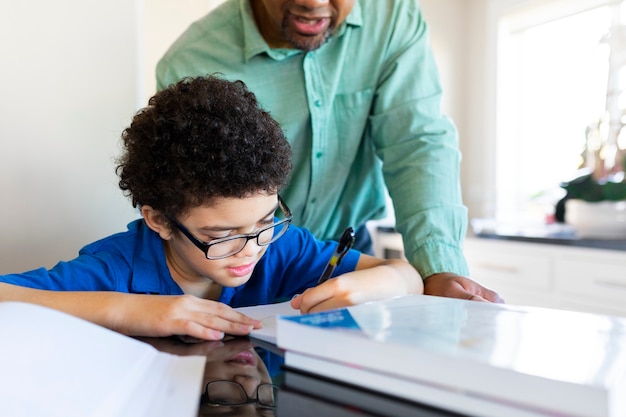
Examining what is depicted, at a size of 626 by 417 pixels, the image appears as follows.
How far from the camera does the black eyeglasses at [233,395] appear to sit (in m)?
0.42

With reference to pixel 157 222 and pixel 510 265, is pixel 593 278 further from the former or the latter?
pixel 157 222

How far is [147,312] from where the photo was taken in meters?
0.68

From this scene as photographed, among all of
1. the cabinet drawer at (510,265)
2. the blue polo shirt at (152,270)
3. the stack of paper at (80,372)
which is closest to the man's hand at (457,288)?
the blue polo shirt at (152,270)

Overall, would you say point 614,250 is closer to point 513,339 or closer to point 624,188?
point 624,188

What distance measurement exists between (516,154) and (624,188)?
1.00m

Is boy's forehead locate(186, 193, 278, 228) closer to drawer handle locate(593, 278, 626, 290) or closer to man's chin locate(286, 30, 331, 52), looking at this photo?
man's chin locate(286, 30, 331, 52)

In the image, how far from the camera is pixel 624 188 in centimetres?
232

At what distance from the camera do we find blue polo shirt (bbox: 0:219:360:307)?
2.66 feet

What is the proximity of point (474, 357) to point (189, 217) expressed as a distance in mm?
557

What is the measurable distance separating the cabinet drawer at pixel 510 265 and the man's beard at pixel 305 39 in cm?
164

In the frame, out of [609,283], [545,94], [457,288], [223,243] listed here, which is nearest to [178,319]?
[223,243]

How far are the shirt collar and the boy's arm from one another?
0.61 meters

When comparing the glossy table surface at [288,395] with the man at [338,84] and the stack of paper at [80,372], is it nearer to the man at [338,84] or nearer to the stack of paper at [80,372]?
the stack of paper at [80,372]

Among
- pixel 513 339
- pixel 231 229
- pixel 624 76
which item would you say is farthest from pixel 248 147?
pixel 624 76
